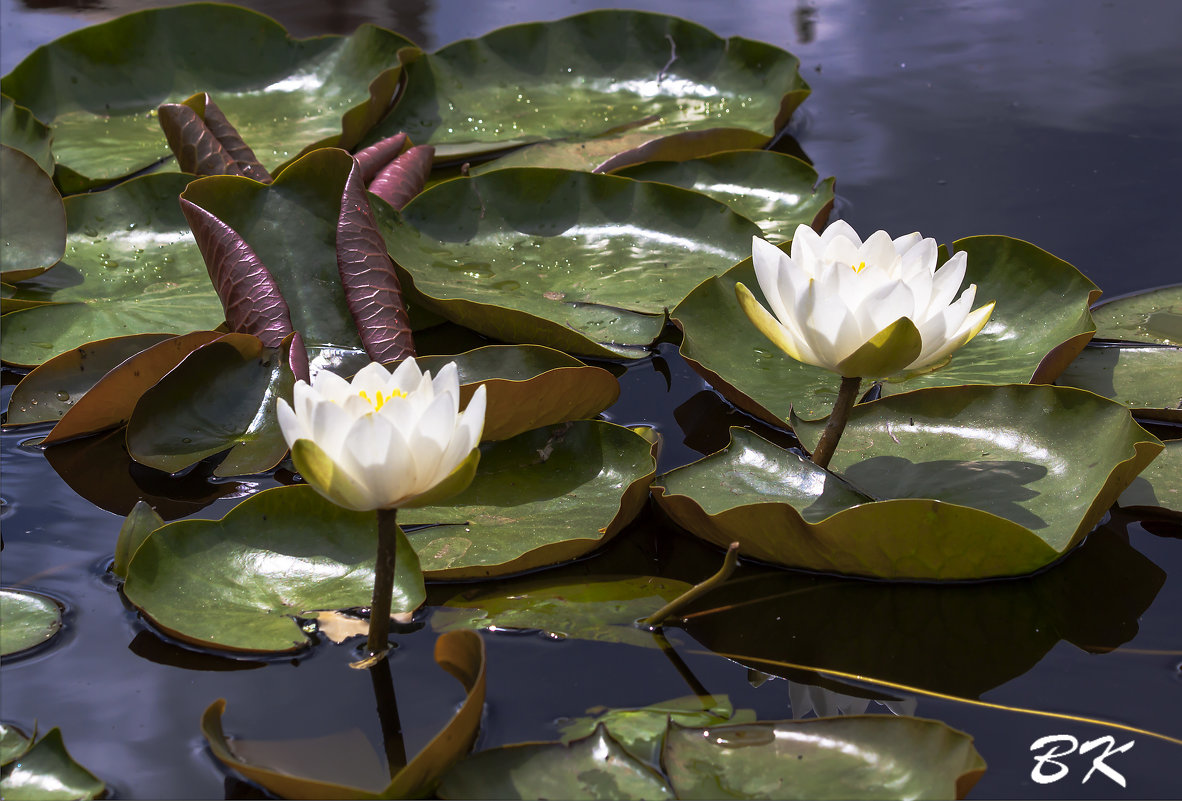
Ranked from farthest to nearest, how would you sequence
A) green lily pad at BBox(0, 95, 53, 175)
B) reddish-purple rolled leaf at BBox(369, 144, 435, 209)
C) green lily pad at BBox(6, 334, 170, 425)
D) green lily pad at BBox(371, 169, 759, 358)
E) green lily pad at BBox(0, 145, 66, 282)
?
green lily pad at BBox(0, 95, 53, 175) < reddish-purple rolled leaf at BBox(369, 144, 435, 209) < green lily pad at BBox(0, 145, 66, 282) < green lily pad at BBox(371, 169, 759, 358) < green lily pad at BBox(6, 334, 170, 425)

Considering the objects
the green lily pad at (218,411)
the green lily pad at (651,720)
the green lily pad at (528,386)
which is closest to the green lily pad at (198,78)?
the green lily pad at (218,411)

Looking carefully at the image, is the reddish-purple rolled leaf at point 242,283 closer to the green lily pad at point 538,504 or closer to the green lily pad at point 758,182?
the green lily pad at point 538,504

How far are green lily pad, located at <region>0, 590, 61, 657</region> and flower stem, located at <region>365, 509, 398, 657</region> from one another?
0.39 m

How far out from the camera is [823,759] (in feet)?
3.23

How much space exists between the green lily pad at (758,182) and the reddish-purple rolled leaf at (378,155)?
1.65 ft

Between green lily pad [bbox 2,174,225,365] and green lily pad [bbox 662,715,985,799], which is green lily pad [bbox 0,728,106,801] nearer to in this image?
green lily pad [bbox 662,715,985,799]

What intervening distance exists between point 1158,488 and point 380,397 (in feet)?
3.54

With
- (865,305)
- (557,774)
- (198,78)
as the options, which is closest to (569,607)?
(557,774)

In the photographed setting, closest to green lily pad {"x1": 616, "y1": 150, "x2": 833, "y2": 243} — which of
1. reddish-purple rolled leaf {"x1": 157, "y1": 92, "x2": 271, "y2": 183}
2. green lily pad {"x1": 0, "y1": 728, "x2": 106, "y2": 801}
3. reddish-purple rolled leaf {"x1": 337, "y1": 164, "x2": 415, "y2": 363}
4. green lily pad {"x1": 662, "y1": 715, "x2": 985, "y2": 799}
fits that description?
reddish-purple rolled leaf {"x1": 337, "y1": 164, "x2": 415, "y2": 363}

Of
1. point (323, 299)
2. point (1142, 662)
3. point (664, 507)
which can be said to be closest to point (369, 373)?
point (664, 507)

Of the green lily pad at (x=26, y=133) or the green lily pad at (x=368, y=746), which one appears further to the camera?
the green lily pad at (x=26, y=133)

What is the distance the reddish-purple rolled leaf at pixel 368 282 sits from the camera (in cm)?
163

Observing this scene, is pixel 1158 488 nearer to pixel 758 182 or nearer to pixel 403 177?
pixel 758 182

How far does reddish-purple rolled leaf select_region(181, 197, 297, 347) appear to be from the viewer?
5.35ft
